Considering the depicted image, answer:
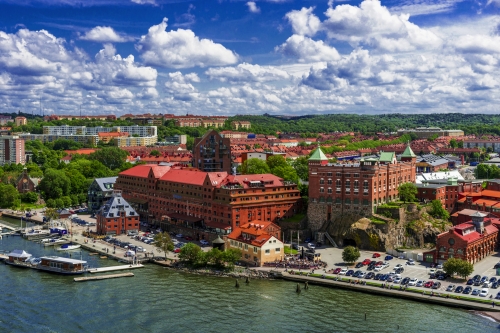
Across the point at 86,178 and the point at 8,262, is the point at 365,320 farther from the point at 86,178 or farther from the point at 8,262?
the point at 86,178

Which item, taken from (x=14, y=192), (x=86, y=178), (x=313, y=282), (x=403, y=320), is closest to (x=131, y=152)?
(x=86, y=178)

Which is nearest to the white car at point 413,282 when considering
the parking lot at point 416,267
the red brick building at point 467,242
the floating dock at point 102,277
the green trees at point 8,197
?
the parking lot at point 416,267

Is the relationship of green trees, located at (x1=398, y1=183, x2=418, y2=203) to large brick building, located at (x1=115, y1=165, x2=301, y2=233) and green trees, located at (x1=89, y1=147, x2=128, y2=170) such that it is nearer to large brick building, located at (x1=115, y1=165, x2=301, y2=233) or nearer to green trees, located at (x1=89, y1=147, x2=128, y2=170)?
large brick building, located at (x1=115, y1=165, x2=301, y2=233)

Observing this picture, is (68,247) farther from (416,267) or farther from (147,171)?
(416,267)

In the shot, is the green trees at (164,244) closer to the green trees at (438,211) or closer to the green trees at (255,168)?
the green trees at (438,211)

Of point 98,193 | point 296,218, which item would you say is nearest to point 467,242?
point 296,218

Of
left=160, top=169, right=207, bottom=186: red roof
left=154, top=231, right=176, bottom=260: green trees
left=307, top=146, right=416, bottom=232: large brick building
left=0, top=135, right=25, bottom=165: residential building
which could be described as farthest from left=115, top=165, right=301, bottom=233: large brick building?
left=0, top=135, right=25, bottom=165: residential building
